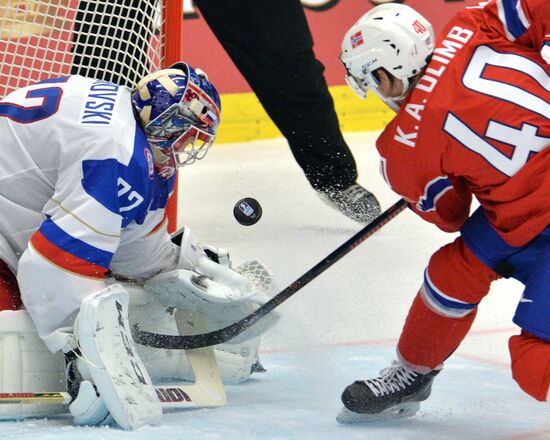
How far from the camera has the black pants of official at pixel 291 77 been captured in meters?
3.97

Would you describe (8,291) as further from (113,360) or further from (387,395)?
(387,395)

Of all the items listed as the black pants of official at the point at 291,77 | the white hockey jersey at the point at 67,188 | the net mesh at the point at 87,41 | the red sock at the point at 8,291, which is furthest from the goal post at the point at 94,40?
the red sock at the point at 8,291

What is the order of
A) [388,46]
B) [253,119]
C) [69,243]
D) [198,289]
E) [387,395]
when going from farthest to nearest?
1. [253,119]
2. [198,289]
3. [387,395]
4. [69,243]
5. [388,46]

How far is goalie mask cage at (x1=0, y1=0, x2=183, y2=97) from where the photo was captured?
3.46m

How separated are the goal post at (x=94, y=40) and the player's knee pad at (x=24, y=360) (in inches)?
42.7

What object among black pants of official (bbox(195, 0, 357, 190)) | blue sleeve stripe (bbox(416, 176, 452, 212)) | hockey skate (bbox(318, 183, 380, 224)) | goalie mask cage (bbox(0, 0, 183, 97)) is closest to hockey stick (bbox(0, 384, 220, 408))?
blue sleeve stripe (bbox(416, 176, 452, 212))

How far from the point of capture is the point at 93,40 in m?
3.51

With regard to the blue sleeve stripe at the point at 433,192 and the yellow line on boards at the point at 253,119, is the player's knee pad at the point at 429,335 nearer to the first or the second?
the blue sleeve stripe at the point at 433,192

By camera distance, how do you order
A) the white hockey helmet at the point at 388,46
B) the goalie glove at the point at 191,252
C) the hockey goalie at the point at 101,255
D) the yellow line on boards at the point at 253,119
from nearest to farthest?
the white hockey helmet at the point at 388,46 < the hockey goalie at the point at 101,255 < the goalie glove at the point at 191,252 < the yellow line on boards at the point at 253,119

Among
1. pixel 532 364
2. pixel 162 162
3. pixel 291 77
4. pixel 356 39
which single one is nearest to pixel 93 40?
pixel 291 77

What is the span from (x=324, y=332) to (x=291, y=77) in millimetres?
1202

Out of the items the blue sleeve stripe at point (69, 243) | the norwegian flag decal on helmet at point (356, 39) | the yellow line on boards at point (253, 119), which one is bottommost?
the yellow line on boards at point (253, 119)

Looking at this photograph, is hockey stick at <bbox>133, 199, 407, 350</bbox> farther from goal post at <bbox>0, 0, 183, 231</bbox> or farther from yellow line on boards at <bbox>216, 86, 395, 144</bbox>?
yellow line on boards at <bbox>216, 86, 395, 144</bbox>

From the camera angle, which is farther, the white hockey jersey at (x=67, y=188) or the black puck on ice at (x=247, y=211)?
the black puck on ice at (x=247, y=211)
